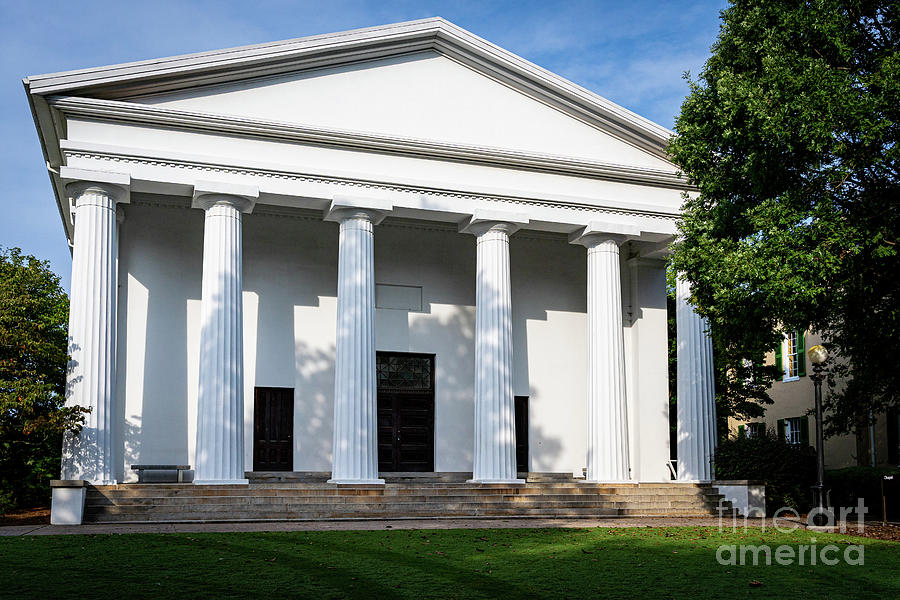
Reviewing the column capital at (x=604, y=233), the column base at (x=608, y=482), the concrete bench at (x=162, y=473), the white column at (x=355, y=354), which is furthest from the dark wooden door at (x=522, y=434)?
the concrete bench at (x=162, y=473)

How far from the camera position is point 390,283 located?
85.8 feet

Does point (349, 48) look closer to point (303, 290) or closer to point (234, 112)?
point (234, 112)

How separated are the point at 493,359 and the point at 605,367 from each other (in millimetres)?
3229

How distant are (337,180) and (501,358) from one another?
6316 mm

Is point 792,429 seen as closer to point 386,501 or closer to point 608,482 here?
point 608,482

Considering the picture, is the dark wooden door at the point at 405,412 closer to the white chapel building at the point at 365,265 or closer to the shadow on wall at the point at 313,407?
the white chapel building at the point at 365,265

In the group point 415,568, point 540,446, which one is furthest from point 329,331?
point 415,568

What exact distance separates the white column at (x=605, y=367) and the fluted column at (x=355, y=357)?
238 inches

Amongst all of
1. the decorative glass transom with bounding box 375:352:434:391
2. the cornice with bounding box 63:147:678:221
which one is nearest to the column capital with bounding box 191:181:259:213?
the cornice with bounding box 63:147:678:221

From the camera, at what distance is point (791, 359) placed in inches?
1431

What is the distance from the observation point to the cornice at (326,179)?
2062 cm

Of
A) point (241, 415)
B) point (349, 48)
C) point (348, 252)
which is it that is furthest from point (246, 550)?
point (349, 48)

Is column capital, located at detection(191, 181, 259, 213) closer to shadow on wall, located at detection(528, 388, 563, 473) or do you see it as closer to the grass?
the grass

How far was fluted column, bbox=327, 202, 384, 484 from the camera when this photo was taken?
834 inches
